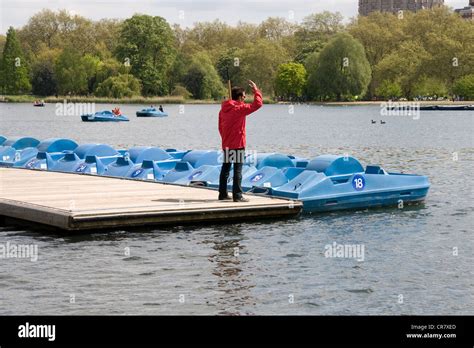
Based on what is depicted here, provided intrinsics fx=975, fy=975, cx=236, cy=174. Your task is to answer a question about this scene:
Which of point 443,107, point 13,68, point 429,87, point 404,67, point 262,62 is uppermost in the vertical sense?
point 262,62

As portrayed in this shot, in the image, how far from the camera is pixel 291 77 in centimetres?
17088

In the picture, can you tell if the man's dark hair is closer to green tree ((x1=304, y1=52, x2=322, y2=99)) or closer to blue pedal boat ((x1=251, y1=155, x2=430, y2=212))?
blue pedal boat ((x1=251, y1=155, x2=430, y2=212))

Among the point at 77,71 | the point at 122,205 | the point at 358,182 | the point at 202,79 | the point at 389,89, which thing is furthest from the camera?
the point at 77,71

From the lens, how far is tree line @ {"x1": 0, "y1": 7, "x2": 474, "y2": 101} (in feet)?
539

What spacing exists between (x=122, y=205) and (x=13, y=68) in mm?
170289

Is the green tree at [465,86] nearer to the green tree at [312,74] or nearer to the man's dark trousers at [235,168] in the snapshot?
the green tree at [312,74]

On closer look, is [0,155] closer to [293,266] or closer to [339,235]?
[339,235]

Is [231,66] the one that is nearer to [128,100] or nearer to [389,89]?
[128,100]

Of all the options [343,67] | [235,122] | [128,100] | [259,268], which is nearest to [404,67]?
[343,67]

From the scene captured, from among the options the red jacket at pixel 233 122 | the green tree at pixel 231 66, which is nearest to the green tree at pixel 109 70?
the green tree at pixel 231 66

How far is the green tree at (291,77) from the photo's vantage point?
170 metres

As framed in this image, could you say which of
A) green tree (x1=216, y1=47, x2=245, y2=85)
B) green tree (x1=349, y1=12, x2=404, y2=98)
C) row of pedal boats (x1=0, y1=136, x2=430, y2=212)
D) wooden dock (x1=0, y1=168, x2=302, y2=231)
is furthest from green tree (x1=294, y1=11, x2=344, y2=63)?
wooden dock (x1=0, y1=168, x2=302, y2=231)

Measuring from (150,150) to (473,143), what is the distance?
4848 centimetres

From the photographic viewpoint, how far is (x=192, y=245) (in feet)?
62.6
